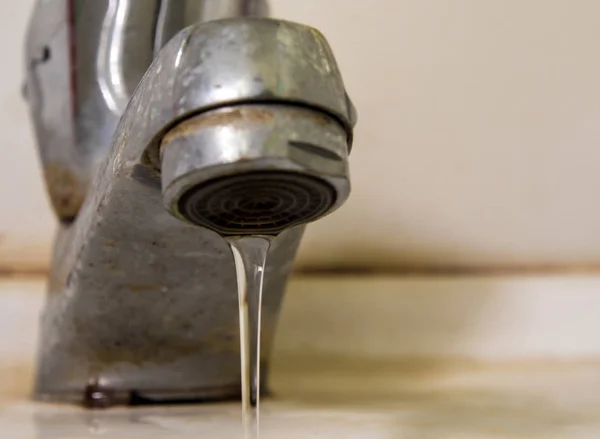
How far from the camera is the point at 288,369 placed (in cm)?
57

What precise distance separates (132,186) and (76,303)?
0.40 feet

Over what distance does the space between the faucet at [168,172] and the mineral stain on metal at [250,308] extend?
0.06ft

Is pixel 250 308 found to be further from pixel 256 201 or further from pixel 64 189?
pixel 64 189

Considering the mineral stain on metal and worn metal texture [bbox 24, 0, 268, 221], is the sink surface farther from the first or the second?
worn metal texture [bbox 24, 0, 268, 221]

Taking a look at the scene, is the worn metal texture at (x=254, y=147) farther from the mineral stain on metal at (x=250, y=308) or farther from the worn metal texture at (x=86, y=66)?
the worn metal texture at (x=86, y=66)

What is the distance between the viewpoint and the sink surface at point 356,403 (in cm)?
33

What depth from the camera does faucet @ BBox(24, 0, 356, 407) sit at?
20 cm

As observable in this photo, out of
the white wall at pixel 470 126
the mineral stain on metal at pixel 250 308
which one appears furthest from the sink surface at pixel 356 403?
the white wall at pixel 470 126

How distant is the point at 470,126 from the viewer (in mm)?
616

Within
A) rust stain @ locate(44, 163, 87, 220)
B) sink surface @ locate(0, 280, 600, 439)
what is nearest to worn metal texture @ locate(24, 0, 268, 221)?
rust stain @ locate(44, 163, 87, 220)

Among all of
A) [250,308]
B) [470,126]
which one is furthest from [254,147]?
[470,126]

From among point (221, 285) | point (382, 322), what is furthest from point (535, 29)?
point (221, 285)

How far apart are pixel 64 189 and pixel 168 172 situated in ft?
0.81

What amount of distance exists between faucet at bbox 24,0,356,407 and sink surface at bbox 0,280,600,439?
0.03 meters
